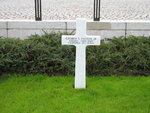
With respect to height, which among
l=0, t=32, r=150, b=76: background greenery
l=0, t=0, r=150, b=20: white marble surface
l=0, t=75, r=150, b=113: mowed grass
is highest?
l=0, t=0, r=150, b=20: white marble surface

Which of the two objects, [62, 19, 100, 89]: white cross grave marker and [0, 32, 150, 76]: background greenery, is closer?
[62, 19, 100, 89]: white cross grave marker

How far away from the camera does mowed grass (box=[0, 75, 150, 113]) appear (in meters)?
2.95

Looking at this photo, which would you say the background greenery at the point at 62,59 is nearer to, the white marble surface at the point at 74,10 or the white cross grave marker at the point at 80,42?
the white cross grave marker at the point at 80,42

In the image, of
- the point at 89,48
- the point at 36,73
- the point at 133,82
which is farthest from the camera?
the point at 89,48

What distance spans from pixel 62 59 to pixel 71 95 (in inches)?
54.3

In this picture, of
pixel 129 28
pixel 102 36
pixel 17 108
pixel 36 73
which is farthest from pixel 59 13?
pixel 17 108

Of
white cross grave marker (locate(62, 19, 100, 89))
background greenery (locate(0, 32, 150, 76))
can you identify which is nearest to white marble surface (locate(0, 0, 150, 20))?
background greenery (locate(0, 32, 150, 76))

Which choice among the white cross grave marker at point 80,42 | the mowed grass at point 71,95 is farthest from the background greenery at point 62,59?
the white cross grave marker at point 80,42

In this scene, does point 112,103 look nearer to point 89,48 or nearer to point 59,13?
point 89,48

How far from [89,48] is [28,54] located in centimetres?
170

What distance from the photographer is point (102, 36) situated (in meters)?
5.55

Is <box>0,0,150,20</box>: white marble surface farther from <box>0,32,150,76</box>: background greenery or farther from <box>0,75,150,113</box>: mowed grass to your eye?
<box>0,75,150,113</box>: mowed grass

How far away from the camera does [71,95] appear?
337 centimetres

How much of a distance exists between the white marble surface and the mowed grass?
298cm
